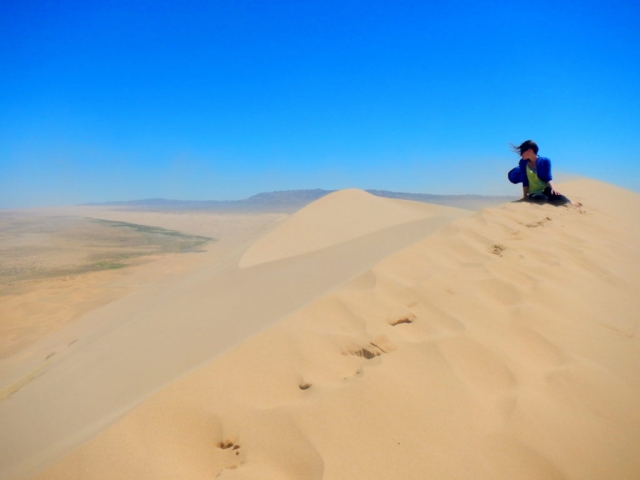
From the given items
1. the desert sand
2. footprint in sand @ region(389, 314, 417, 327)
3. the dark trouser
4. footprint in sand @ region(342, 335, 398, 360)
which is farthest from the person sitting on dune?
footprint in sand @ region(342, 335, 398, 360)

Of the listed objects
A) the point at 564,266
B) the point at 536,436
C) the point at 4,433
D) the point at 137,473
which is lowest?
the point at 4,433

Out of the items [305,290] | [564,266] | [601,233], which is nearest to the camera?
[305,290]

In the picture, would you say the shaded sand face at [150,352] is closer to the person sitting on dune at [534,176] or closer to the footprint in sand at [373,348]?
the footprint in sand at [373,348]

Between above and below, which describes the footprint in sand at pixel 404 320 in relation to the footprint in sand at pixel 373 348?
above

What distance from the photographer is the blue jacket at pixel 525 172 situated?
4828mm

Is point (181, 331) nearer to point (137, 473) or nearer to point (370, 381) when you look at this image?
point (137, 473)

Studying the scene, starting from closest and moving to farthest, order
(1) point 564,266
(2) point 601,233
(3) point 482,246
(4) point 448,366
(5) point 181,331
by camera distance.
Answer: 1. (4) point 448,366
2. (5) point 181,331
3. (1) point 564,266
4. (3) point 482,246
5. (2) point 601,233

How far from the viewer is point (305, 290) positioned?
250 cm

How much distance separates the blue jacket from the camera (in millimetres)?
4828

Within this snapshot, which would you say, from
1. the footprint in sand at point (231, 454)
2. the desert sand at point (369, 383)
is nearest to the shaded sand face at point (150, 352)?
the desert sand at point (369, 383)

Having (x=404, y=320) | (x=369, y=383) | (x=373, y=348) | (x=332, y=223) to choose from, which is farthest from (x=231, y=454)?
(x=332, y=223)

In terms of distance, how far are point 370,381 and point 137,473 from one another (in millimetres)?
813

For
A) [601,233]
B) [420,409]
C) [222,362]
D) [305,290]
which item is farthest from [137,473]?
[601,233]

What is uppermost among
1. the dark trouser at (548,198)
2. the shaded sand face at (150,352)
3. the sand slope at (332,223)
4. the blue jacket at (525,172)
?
the blue jacket at (525,172)
